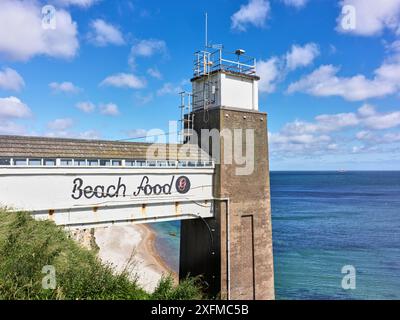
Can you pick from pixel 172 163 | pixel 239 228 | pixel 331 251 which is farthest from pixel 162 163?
pixel 331 251

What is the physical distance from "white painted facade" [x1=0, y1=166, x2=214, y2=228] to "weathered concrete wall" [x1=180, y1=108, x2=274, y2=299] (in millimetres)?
1291

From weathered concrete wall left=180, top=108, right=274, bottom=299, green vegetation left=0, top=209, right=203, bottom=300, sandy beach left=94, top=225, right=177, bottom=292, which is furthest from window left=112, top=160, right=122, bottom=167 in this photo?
sandy beach left=94, top=225, right=177, bottom=292

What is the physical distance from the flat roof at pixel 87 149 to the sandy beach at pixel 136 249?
22700mm

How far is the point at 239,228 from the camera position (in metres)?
17.2

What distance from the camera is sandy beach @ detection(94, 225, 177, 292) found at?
39969mm

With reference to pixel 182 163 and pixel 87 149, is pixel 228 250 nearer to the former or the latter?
pixel 182 163

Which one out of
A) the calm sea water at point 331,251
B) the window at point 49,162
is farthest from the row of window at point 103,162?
the calm sea water at point 331,251

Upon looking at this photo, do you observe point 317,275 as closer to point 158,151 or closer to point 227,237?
point 227,237

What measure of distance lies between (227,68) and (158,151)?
21.7 feet

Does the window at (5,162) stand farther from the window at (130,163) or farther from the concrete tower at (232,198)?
the concrete tower at (232,198)
